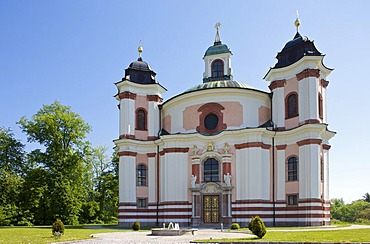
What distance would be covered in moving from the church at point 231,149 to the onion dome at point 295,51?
95 millimetres

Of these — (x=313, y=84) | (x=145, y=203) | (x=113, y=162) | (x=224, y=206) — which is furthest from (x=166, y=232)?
(x=113, y=162)

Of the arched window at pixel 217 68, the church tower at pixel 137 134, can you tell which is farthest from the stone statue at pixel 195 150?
the arched window at pixel 217 68

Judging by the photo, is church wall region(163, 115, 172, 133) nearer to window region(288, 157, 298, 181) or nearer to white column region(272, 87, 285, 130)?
white column region(272, 87, 285, 130)

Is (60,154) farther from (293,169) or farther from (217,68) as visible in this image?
(293,169)

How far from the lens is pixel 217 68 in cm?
4178

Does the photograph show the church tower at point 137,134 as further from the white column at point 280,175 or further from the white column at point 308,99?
the white column at point 308,99

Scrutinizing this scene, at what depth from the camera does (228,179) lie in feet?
111

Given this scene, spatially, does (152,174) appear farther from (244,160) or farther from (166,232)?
(166,232)

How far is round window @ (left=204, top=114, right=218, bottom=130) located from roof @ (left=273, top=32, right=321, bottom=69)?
6.81 m

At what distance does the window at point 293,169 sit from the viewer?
108 feet

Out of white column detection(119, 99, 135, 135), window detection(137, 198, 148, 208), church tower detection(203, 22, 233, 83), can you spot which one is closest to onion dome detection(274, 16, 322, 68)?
church tower detection(203, 22, 233, 83)

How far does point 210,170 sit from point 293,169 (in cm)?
685

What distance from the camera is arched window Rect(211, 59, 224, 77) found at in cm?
4153

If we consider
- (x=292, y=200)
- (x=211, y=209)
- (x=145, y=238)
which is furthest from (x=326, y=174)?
(x=145, y=238)
